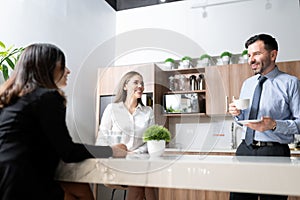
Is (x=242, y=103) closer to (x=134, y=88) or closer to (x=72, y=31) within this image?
(x=134, y=88)

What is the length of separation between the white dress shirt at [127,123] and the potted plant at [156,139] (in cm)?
8

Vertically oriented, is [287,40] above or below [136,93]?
above

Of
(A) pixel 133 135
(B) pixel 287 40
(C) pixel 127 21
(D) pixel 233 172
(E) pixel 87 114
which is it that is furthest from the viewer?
(C) pixel 127 21

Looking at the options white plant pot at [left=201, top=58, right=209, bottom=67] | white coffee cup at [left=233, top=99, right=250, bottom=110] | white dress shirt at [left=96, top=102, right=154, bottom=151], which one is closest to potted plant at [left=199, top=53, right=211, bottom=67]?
white plant pot at [left=201, top=58, right=209, bottom=67]

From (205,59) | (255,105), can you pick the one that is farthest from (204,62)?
(255,105)

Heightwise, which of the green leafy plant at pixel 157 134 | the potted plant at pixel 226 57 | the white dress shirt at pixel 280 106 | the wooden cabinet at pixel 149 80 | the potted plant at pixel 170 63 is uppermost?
the potted plant at pixel 226 57

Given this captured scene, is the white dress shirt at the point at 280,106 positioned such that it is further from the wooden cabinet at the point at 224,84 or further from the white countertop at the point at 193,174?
the wooden cabinet at the point at 224,84

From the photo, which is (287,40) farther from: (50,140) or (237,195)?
(50,140)

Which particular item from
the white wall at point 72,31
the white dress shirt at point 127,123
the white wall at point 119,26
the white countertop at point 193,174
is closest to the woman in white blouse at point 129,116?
the white dress shirt at point 127,123

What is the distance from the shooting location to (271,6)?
3.36 metres

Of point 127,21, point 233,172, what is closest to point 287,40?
point 127,21

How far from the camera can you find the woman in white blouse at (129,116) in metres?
1.44

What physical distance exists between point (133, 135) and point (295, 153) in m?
1.91

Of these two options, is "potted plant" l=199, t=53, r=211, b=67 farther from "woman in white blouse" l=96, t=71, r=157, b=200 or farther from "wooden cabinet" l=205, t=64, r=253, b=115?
"woman in white blouse" l=96, t=71, r=157, b=200
